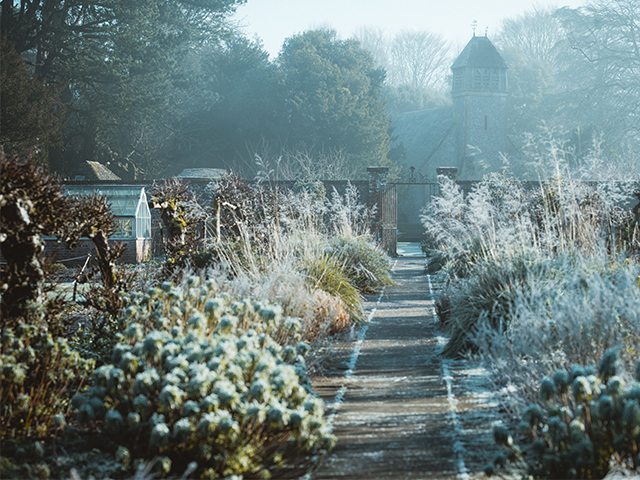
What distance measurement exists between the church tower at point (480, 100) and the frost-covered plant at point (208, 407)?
90.6 feet

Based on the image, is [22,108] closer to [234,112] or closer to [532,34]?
[234,112]

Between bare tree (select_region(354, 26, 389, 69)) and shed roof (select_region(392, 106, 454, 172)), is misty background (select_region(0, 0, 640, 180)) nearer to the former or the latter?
bare tree (select_region(354, 26, 389, 69))

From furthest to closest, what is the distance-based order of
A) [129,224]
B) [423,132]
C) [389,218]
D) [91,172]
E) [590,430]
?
[423,132] < [91,172] < [389,218] < [129,224] < [590,430]

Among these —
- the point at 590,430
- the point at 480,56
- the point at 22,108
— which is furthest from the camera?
the point at 480,56

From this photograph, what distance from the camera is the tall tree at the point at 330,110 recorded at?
2566 cm

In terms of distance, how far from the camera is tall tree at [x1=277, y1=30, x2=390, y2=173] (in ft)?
84.2

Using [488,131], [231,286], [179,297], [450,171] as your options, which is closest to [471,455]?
[179,297]

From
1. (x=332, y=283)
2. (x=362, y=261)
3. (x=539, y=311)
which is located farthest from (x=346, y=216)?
(x=539, y=311)

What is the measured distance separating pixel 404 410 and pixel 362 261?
4.95 metres

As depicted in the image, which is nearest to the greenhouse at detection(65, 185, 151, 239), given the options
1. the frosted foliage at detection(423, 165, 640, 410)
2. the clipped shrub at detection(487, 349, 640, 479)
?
the frosted foliage at detection(423, 165, 640, 410)

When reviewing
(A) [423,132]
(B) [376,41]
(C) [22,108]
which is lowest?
(C) [22,108]

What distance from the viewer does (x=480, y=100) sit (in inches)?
1164

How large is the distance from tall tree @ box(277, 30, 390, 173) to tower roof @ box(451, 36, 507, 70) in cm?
545

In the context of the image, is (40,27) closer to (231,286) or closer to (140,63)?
(140,63)
